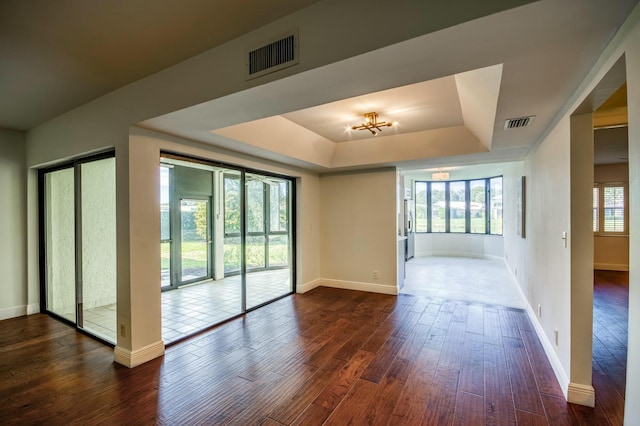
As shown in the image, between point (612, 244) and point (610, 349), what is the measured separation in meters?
5.56

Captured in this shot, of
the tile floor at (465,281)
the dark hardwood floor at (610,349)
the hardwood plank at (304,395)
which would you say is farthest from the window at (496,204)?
the hardwood plank at (304,395)

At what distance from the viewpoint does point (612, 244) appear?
6.86m

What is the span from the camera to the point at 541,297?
10.6 ft

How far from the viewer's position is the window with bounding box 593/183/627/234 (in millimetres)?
6773

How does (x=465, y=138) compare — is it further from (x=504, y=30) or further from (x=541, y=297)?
(x=504, y=30)

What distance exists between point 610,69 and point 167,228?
537cm

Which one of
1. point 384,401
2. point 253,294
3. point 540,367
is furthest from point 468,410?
point 253,294

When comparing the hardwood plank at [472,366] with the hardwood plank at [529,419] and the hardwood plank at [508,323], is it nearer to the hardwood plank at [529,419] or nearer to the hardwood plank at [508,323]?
the hardwood plank at [529,419]

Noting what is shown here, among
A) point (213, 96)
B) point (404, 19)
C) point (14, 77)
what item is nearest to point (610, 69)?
point (404, 19)

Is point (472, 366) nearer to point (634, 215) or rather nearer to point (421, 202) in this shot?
point (634, 215)

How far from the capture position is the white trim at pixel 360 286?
510 centimetres

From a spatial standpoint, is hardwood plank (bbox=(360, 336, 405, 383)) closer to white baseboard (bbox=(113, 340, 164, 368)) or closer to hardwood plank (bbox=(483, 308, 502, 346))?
hardwood plank (bbox=(483, 308, 502, 346))

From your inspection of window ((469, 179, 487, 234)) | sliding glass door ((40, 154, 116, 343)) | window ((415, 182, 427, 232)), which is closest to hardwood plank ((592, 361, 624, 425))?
sliding glass door ((40, 154, 116, 343))

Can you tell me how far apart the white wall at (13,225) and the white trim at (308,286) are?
3.95m
